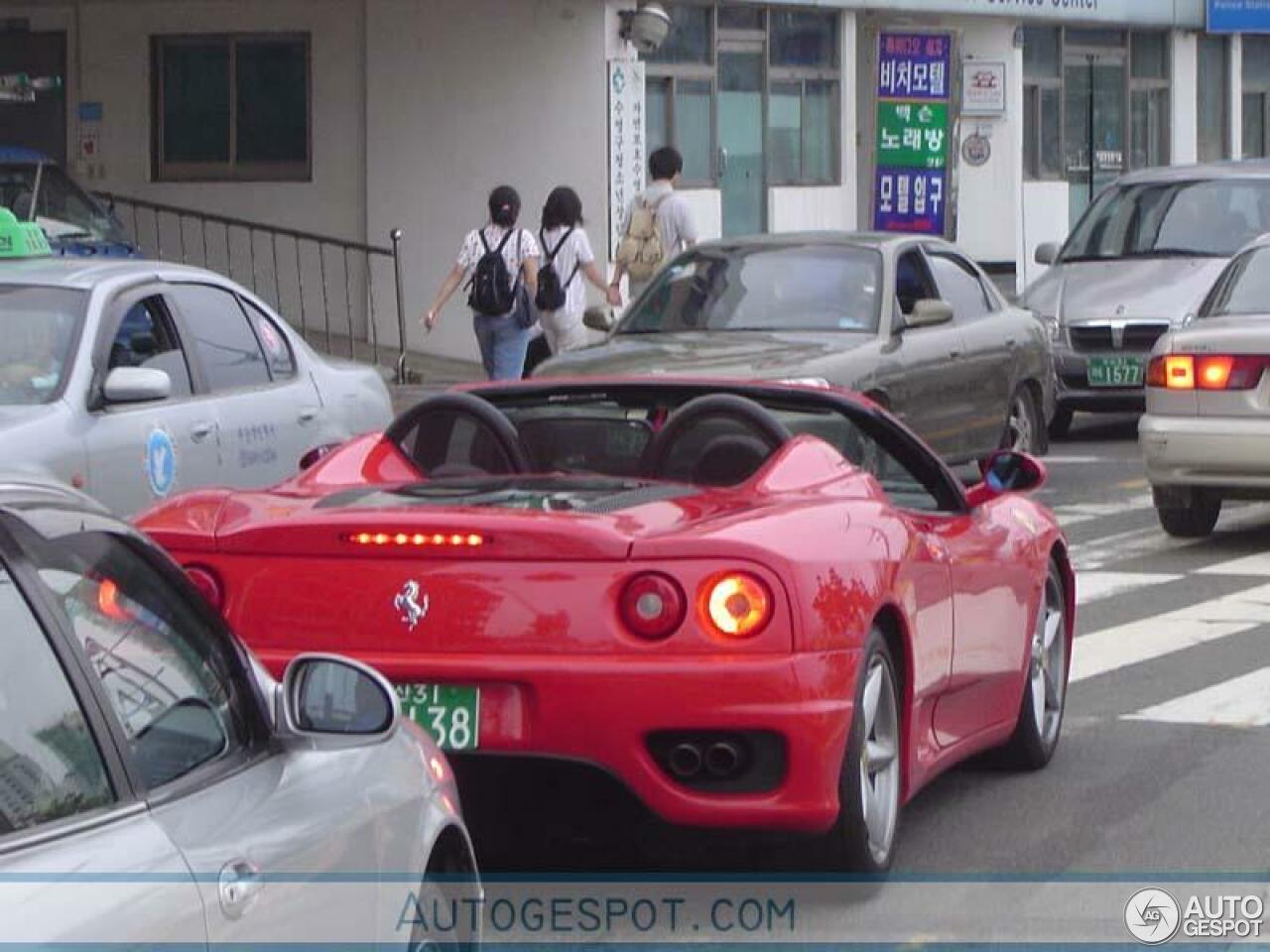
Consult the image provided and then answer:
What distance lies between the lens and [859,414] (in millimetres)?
7578

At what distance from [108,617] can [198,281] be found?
7.02 meters

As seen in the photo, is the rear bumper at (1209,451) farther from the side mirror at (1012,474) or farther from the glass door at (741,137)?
the glass door at (741,137)

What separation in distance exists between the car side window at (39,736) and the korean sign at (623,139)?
67.4ft

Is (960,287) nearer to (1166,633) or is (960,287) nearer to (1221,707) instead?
(1166,633)

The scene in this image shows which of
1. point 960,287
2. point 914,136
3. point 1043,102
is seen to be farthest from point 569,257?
point 1043,102

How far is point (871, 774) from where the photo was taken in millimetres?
6719

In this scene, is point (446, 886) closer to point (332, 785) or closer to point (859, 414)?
point (332, 785)

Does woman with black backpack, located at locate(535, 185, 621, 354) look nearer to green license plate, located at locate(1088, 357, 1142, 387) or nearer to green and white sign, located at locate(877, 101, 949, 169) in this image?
green license plate, located at locate(1088, 357, 1142, 387)

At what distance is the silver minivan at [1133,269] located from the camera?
19.1 m

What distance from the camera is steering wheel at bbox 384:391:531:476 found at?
7.40 meters

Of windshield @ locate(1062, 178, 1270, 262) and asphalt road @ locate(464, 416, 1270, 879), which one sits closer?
asphalt road @ locate(464, 416, 1270, 879)

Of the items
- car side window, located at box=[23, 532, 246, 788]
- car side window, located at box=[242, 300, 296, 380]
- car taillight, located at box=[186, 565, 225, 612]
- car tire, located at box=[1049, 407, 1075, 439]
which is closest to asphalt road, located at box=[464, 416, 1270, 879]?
car taillight, located at box=[186, 565, 225, 612]

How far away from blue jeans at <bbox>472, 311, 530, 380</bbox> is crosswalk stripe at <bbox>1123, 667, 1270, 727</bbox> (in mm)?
8386

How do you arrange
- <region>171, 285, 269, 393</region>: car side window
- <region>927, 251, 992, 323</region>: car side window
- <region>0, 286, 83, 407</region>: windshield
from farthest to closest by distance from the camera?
<region>927, 251, 992, 323</region>: car side window, <region>171, 285, 269, 393</region>: car side window, <region>0, 286, 83, 407</region>: windshield
